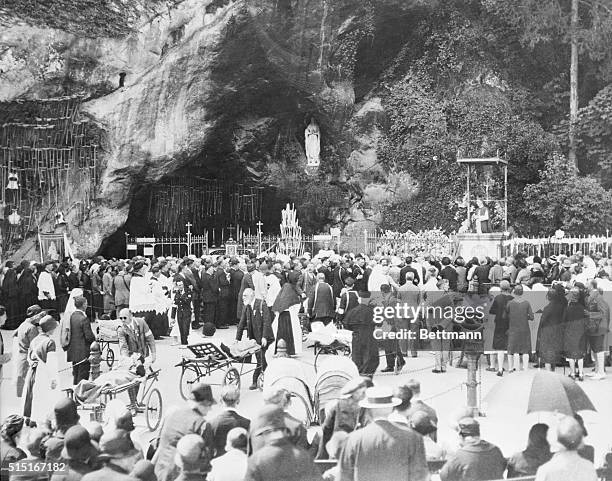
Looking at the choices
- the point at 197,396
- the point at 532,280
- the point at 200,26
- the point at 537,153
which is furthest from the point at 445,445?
the point at 537,153

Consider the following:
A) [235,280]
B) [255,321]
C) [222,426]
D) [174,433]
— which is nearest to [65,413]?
[174,433]

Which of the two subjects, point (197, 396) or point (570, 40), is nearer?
point (197, 396)

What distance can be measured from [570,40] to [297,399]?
70.6 feet

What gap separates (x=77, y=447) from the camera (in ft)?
17.1

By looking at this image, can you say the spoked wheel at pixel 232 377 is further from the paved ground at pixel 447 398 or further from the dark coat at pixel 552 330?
the dark coat at pixel 552 330

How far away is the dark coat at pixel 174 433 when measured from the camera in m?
5.47

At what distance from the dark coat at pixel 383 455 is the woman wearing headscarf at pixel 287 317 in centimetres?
625

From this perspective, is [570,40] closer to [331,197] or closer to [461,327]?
[331,197]

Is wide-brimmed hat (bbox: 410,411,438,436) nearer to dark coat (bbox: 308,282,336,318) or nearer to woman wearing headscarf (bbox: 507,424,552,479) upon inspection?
woman wearing headscarf (bbox: 507,424,552,479)

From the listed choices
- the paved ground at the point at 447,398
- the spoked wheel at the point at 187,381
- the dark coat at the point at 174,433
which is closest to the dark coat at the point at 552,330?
the paved ground at the point at 447,398

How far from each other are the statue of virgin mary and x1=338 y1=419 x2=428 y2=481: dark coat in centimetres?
2348

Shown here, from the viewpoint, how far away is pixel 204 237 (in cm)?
2777

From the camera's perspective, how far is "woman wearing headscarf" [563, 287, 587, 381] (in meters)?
10.5

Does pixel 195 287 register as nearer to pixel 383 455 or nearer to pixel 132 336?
pixel 132 336
